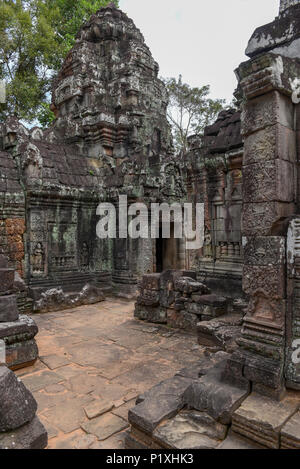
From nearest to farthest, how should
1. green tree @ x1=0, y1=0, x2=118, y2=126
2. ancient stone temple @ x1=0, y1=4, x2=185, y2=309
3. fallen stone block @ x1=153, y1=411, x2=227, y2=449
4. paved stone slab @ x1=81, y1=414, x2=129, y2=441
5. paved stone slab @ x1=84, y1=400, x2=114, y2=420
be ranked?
fallen stone block @ x1=153, y1=411, x2=227, y2=449 < paved stone slab @ x1=81, y1=414, x2=129, y2=441 < paved stone slab @ x1=84, y1=400, x2=114, y2=420 < ancient stone temple @ x1=0, y1=4, x2=185, y2=309 < green tree @ x1=0, y1=0, x2=118, y2=126

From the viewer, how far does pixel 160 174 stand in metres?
9.77

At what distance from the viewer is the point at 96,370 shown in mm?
4156

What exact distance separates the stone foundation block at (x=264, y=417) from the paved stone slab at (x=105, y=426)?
1147mm

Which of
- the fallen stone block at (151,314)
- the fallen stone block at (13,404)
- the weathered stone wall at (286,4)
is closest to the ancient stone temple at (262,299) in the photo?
the weathered stone wall at (286,4)

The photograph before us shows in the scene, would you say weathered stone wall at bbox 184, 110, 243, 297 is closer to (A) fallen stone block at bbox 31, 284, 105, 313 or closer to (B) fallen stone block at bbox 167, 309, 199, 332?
(B) fallen stone block at bbox 167, 309, 199, 332

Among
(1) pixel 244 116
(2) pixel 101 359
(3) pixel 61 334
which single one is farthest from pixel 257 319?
(3) pixel 61 334

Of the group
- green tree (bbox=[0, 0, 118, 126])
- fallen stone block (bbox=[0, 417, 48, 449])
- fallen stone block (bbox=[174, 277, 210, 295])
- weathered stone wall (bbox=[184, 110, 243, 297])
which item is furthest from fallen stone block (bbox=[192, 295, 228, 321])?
green tree (bbox=[0, 0, 118, 126])

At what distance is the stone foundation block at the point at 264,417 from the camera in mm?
2092

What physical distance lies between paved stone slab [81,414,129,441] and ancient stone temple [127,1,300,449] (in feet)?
1.07

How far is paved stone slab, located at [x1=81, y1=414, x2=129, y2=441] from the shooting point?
2.78 m

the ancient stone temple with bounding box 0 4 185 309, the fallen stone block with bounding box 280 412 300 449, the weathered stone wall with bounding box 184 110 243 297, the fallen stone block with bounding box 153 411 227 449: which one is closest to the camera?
the fallen stone block with bounding box 280 412 300 449

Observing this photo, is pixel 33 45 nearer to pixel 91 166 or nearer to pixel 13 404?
pixel 91 166

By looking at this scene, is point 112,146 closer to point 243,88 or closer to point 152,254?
point 152,254

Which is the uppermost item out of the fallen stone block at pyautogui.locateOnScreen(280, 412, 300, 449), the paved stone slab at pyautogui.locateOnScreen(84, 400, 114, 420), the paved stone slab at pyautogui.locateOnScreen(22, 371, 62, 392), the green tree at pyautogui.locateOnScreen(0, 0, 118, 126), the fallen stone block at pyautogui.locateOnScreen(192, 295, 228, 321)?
the green tree at pyautogui.locateOnScreen(0, 0, 118, 126)
